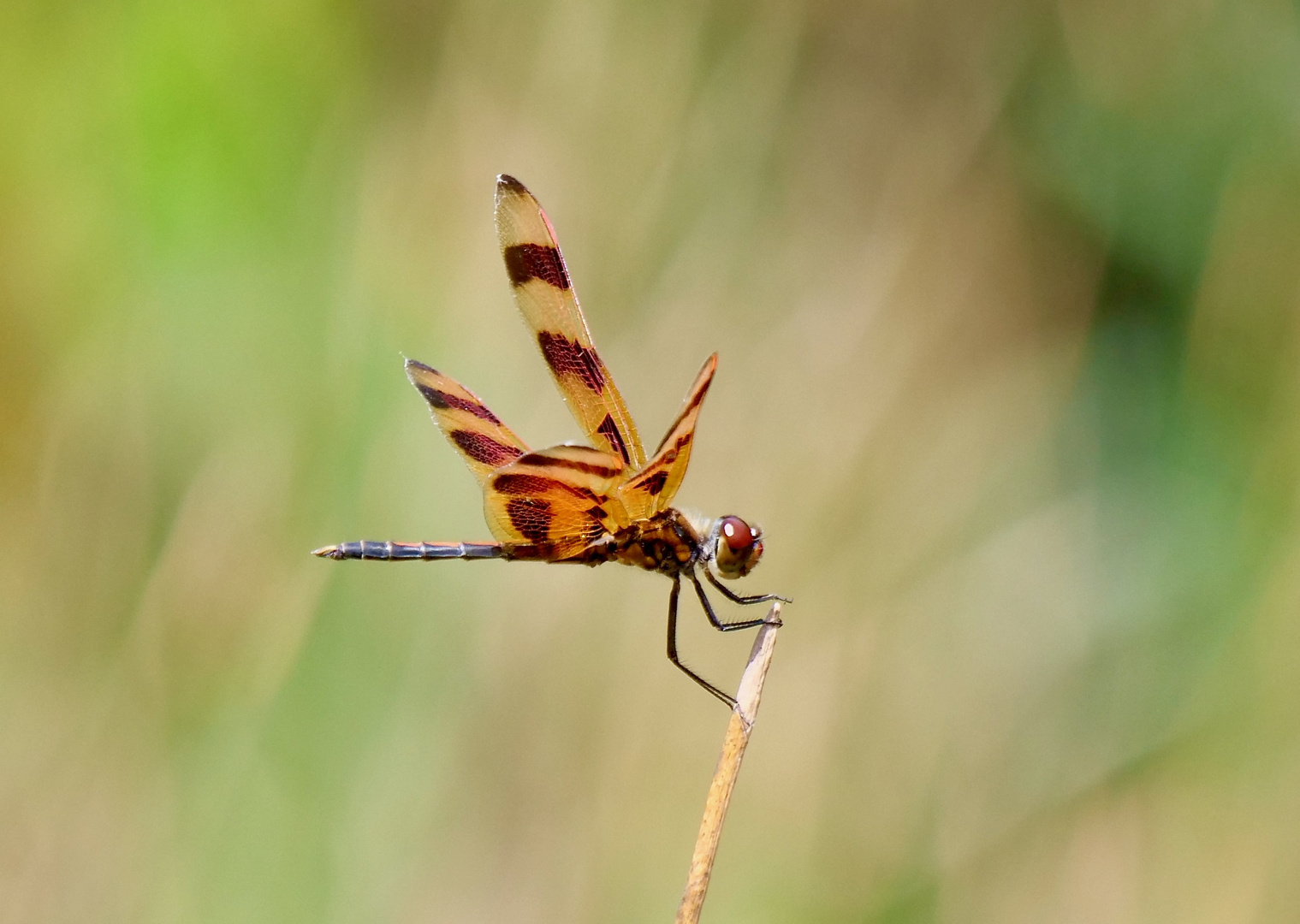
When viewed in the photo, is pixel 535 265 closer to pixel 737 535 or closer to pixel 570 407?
pixel 570 407

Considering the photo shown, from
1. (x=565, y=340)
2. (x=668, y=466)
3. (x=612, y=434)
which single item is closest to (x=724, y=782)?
(x=668, y=466)

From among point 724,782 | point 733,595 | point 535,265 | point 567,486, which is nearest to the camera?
point 724,782

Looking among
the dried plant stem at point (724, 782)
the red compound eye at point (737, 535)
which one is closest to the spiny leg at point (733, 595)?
the red compound eye at point (737, 535)

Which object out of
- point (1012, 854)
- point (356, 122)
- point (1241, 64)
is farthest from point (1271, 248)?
point (356, 122)

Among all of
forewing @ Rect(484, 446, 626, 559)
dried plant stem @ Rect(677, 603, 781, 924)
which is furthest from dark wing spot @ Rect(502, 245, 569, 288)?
dried plant stem @ Rect(677, 603, 781, 924)

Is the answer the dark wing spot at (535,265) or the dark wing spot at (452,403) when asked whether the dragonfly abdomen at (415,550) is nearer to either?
the dark wing spot at (452,403)

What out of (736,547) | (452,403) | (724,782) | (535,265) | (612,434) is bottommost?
(724,782)
